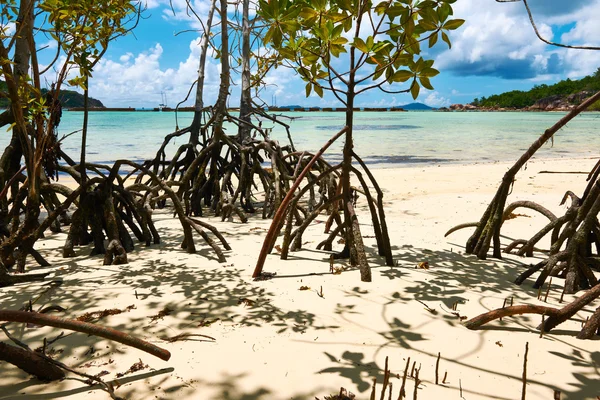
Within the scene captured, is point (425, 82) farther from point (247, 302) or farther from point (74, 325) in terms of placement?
point (74, 325)

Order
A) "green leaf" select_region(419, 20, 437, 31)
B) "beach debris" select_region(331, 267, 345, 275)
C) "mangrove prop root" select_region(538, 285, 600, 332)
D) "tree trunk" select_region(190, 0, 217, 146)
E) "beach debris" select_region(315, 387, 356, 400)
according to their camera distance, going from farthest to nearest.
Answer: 1. "tree trunk" select_region(190, 0, 217, 146)
2. "beach debris" select_region(331, 267, 345, 275)
3. "green leaf" select_region(419, 20, 437, 31)
4. "mangrove prop root" select_region(538, 285, 600, 332)
5. "beach debris" select_region(315, 387, 356, 400)

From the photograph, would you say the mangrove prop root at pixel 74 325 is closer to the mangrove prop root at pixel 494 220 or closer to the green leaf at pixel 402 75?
the green leaf at pixel 402 75

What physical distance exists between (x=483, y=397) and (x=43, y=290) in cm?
294

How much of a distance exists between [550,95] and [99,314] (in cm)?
14630

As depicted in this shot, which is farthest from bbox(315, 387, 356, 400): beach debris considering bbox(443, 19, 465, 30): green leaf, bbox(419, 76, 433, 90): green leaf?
bbox(443, 19, 465, 30): green leaf

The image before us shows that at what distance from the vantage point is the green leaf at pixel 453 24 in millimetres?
2708

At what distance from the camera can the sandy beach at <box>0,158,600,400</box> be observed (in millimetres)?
1955

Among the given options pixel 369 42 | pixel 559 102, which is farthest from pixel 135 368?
pixel 559 102

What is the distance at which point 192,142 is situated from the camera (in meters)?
7.85

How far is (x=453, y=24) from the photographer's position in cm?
277

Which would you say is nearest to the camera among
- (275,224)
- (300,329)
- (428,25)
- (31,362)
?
(31,362)

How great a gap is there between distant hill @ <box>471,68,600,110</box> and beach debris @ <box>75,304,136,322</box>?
370 feet

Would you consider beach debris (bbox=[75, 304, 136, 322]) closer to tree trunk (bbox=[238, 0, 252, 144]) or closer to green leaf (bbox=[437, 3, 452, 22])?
green leaf (bbox=[437, 3, 452, 22])

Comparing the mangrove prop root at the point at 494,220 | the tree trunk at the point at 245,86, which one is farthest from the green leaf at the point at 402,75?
the tree trunk at the point at 245,86
